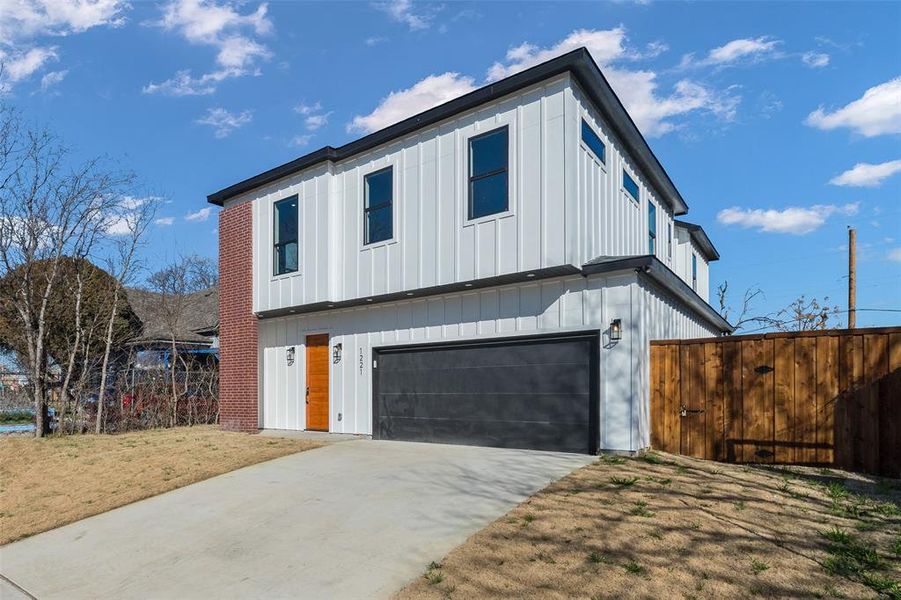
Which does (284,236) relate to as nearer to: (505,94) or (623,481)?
(505,94)

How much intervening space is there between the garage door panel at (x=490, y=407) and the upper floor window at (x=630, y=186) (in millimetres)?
5053

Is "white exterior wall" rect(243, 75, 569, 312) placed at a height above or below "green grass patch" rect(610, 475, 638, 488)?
above

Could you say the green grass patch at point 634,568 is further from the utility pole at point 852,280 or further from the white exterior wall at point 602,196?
the utility pole at point 852,280

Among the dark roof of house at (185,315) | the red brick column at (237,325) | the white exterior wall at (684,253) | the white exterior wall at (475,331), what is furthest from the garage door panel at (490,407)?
the dark roof of house at (185,315)

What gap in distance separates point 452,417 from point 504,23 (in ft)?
23.5

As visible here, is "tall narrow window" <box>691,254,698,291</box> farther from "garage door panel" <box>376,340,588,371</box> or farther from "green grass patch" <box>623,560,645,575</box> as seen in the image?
"green grass patch" <box>623,560,645,575</box>

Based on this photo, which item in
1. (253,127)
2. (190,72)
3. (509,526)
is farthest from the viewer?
(253,127)

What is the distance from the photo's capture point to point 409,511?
6160 millimetres

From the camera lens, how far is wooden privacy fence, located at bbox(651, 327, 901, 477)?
764 cm

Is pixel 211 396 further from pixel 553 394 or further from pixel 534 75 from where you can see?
pixel 534 75

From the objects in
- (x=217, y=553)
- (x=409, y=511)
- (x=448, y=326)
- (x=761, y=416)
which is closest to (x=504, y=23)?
(x=448, y=326)

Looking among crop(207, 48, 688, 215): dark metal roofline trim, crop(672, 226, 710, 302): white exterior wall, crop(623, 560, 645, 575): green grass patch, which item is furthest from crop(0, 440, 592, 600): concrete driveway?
crop(672, 226, 710, 302): white exterior wall

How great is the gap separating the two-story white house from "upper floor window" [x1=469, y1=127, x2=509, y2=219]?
3 cm

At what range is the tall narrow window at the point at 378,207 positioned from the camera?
37.9ft
